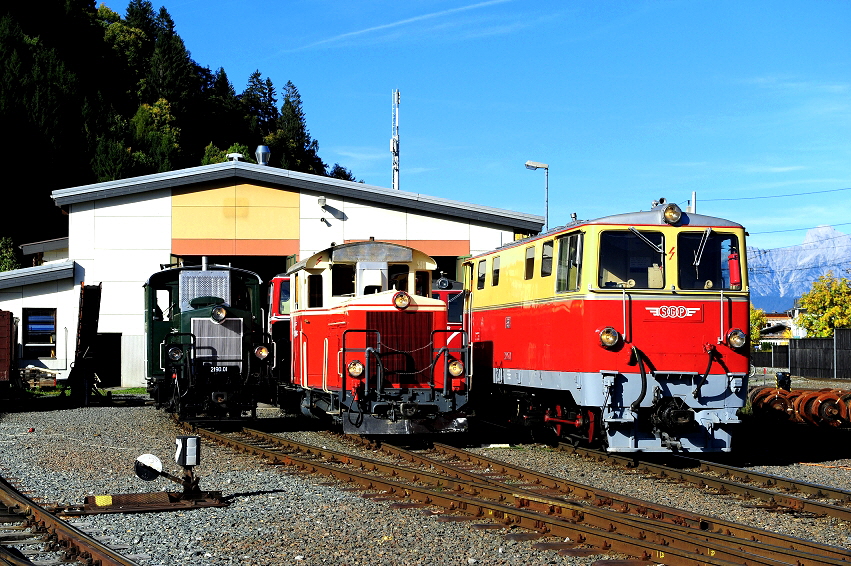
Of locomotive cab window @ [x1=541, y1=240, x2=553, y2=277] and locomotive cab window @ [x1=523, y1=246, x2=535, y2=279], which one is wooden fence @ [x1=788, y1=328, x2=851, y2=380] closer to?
locomotive cab window @ [x1=523, y1=246, x2=535, y2=279]

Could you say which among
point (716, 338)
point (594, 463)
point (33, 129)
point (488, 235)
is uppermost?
point (33, 129)

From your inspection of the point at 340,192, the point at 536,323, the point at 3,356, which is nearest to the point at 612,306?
the point at 536,323

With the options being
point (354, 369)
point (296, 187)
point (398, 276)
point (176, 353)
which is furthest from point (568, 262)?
point (296, 187)

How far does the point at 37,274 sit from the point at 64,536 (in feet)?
75.0

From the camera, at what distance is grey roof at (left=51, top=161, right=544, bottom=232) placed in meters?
29.6

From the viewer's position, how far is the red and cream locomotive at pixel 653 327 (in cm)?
1264

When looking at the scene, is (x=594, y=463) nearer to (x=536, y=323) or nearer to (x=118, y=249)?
(x=536, y=323)

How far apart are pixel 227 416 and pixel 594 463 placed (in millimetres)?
7435

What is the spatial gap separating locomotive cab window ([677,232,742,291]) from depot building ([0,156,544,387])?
1732cm

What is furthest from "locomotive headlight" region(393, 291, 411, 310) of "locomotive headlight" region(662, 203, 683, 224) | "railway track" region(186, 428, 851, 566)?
"locomotive headlight" region(662, 203, 683, 224)

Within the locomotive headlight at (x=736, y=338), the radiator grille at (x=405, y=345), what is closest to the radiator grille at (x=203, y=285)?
the radiator grille at (x=405, y=345)

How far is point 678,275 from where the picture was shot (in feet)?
42.6

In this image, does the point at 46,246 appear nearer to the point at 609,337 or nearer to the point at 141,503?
the point at 141,503

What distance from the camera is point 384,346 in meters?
14.5
